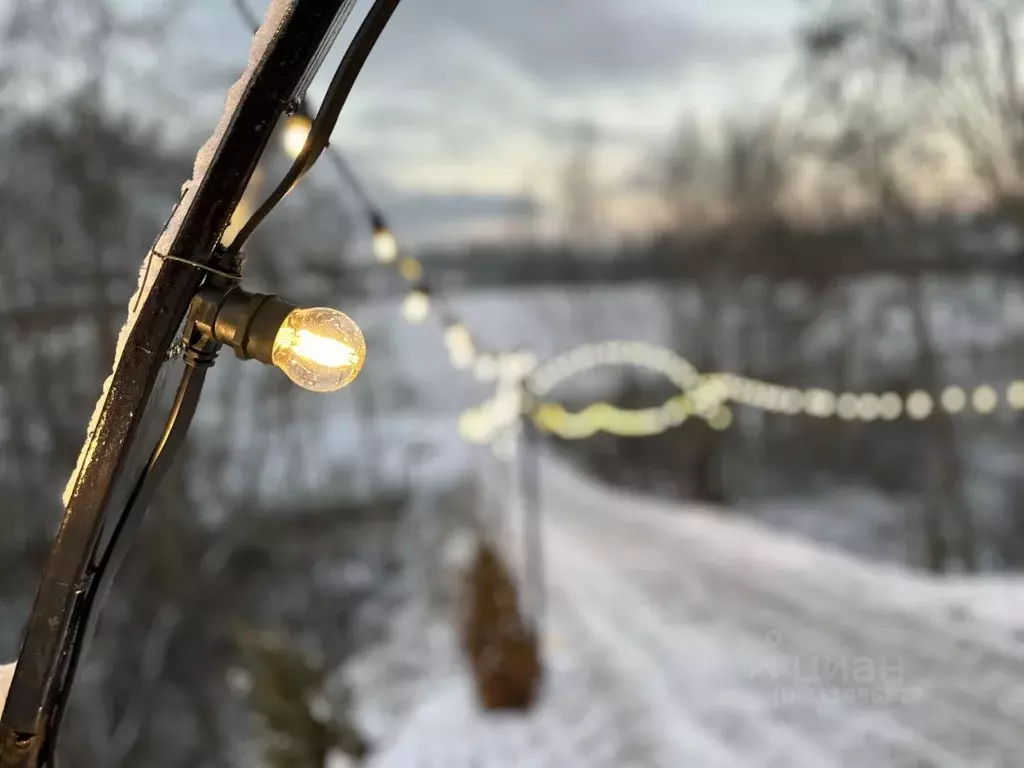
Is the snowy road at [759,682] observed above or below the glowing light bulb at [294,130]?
below

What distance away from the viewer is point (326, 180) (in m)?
6.18

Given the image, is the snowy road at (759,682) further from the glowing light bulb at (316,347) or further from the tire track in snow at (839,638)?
the glowing light bulb at (316,347)

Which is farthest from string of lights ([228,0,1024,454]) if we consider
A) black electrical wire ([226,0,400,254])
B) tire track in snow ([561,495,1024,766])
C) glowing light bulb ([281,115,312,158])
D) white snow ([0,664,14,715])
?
tire track in snow ([561,495,1024,766])

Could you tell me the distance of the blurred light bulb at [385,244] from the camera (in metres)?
1.98

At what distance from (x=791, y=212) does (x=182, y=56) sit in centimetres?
480

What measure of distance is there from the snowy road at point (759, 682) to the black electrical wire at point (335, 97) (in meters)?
2.91

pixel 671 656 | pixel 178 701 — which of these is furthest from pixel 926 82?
pixel 178 701

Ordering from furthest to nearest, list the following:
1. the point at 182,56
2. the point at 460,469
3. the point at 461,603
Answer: the point at 460,469
the point at 182,56
the point at 461,603

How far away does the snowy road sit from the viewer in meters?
2.99

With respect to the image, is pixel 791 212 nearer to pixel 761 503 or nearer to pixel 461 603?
pixel 761 503

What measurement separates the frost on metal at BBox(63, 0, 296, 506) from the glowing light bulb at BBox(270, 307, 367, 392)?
0.40ft

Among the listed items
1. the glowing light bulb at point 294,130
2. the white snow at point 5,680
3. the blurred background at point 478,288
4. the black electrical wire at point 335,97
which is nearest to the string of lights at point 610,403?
the glowing light bulb at point 294,130

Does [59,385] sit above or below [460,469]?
above

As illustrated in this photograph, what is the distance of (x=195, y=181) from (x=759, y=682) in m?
3.54
